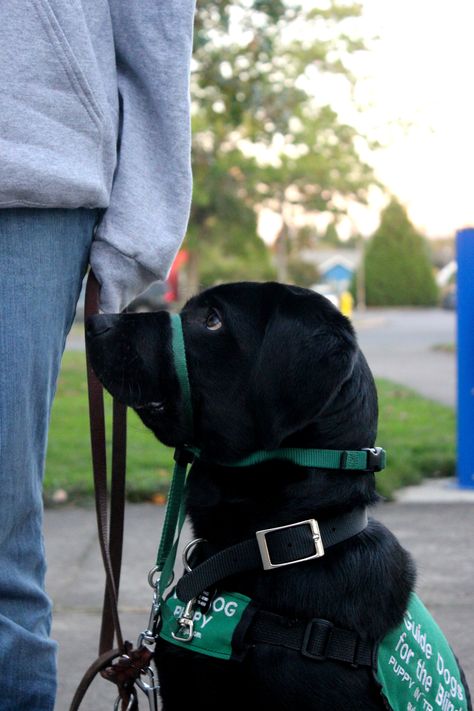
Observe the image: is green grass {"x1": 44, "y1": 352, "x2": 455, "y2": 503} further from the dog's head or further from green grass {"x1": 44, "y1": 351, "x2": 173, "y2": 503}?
the dog's head

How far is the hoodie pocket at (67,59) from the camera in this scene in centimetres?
193

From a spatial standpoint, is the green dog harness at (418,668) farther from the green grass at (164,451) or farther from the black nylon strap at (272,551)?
the green grass at (164,451)

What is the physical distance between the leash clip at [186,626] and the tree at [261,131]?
5798 mm

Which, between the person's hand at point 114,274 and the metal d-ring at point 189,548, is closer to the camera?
the person's hand at point 114,274

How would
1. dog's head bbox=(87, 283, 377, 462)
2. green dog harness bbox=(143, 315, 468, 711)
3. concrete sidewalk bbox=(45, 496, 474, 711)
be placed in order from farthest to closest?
concrete sidewalk bbox=(45, 496, 474, 711)
dog's head bbox=(87, 283, 377, 462)
green dog harness bbox=(143, 315, 468, 711)

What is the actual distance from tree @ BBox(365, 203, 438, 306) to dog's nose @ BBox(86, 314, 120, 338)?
4620 centimetres

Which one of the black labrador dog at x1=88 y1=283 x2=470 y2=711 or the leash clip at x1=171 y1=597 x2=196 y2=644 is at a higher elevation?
the black labrador dog at x1=88 y1=283 x2=470 y2=711

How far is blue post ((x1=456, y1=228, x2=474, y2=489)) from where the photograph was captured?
5535mm

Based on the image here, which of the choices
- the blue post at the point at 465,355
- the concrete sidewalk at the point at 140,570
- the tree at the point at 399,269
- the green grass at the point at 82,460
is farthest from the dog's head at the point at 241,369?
the tree at the point at 399,269

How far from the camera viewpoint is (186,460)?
2348 millimetres

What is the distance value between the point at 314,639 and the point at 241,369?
0.63m

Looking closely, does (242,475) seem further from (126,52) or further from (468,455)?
(468,455)

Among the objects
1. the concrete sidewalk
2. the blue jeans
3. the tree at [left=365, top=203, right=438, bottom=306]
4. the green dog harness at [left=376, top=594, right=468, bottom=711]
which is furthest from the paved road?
the tree at [left=365, top=203, right=438, bottom=306]

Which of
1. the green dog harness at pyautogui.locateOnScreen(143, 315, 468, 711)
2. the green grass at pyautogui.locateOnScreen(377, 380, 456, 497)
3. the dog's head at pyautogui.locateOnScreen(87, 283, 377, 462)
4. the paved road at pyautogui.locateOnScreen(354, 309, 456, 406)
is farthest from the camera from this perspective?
the paved road at pyautogui.locateOnScreen(354, 309, 456, 406)
